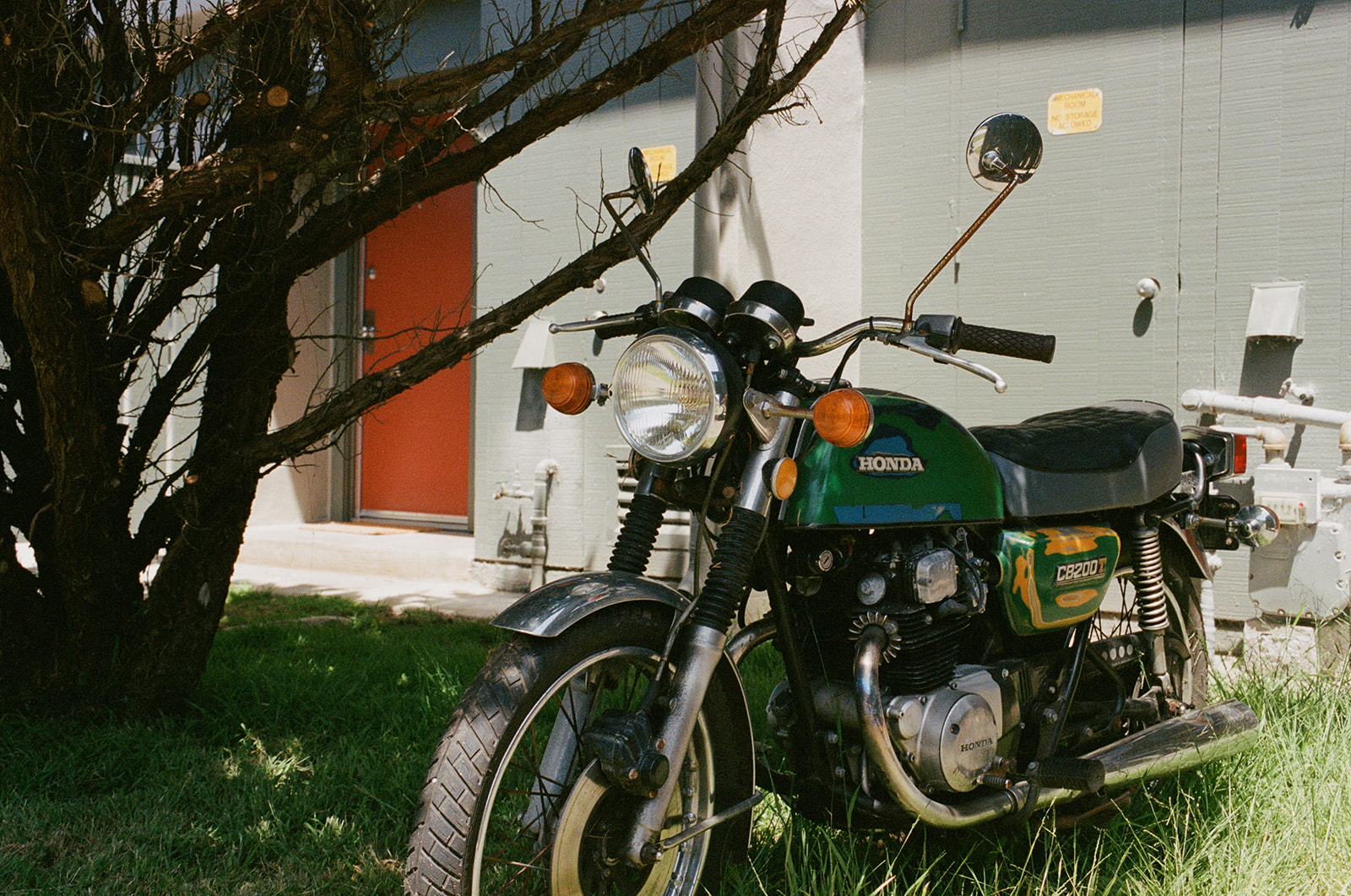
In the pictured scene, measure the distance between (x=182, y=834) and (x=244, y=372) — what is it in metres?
1.37

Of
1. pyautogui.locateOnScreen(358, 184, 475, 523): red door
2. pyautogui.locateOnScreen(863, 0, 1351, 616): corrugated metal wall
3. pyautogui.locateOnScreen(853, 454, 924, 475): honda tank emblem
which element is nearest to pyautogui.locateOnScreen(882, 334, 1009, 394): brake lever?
pyautogui.locateOnScreen(853, 454, 924, 475): honda tank emblem

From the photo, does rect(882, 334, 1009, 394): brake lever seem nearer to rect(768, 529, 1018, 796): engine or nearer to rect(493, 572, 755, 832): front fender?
rect(768, 529, 1018, 796): engine

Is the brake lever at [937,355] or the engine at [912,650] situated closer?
the brake lever at [937,355]

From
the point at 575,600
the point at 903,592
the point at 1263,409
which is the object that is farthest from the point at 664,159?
the point at 575,600

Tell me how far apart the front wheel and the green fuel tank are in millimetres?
360

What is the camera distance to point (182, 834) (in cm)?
235

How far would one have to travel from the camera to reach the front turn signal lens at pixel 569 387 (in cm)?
191

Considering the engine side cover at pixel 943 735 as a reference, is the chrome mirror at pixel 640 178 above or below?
above

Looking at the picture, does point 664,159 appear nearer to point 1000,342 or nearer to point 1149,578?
point 1149,578

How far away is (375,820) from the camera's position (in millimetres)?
2494

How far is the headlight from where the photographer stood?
175 centimetres

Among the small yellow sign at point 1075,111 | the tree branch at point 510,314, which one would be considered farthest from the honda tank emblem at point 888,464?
the small yellow sign at point 1075,111

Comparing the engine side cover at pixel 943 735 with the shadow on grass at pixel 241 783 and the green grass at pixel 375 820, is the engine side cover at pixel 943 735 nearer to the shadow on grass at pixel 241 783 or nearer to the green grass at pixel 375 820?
the green grass at pixel 375 820

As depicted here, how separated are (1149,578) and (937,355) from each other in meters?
1.27
